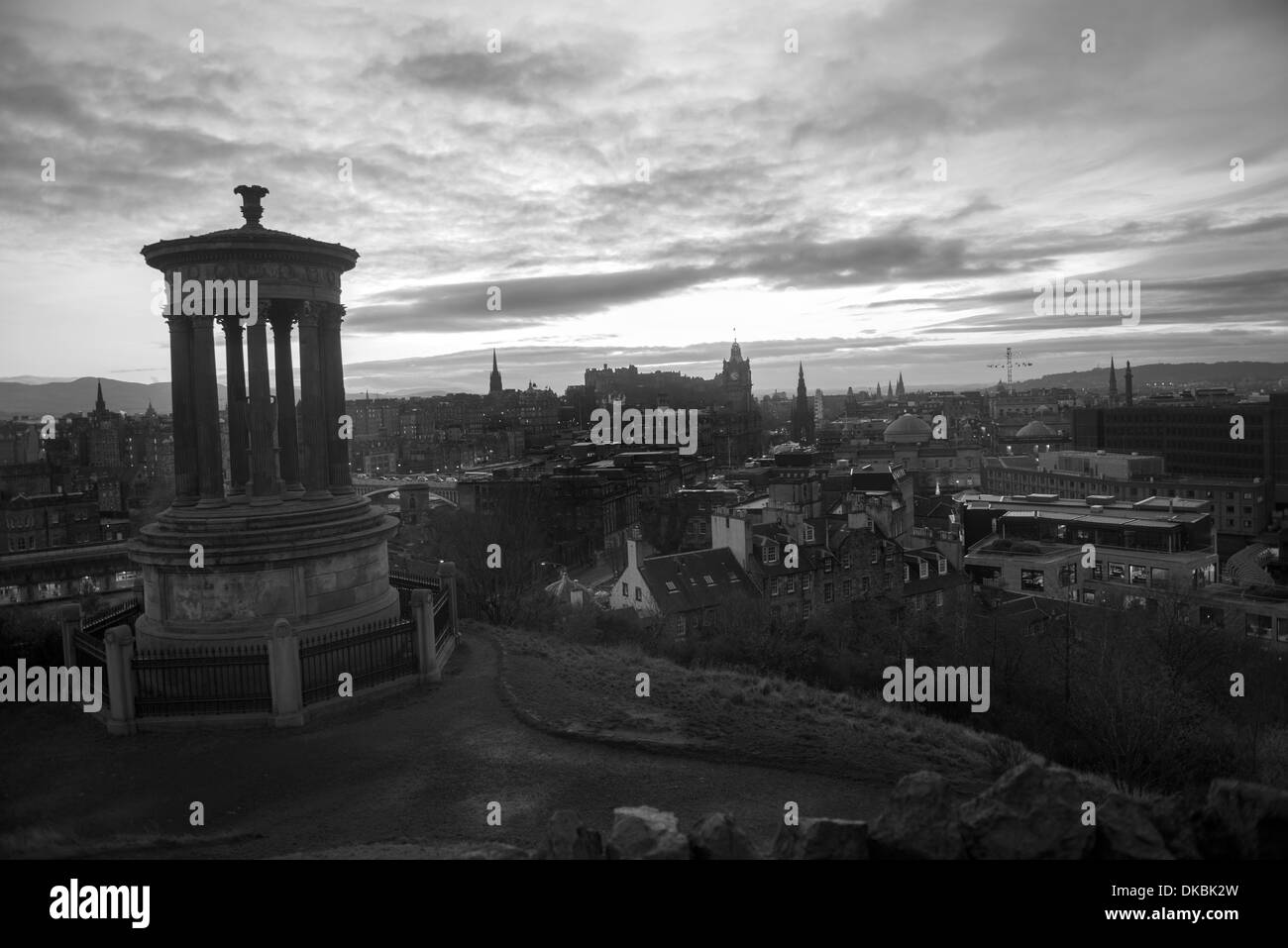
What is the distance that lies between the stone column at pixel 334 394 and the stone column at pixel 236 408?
1.60m

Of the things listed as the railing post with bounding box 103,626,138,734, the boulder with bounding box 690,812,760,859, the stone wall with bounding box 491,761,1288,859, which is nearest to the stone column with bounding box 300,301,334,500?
the railing post with bounding box 103,626,138,734

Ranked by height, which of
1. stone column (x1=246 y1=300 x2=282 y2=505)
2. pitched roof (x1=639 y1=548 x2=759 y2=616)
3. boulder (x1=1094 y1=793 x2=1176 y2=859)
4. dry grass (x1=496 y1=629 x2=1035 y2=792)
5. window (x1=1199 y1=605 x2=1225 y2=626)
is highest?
stone column (x1=246 y1=300 x2=282 y2=505)

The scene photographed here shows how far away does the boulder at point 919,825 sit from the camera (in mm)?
6172

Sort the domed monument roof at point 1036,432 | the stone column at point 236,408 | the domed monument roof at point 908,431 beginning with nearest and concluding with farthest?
the stone column at point 236,408 → the domed monument roof at point 908,431 → the domed monument roof at point 1036,432

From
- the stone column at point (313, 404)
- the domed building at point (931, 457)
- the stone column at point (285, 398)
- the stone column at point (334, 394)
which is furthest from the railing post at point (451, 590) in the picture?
the domed building at point (931, 457)

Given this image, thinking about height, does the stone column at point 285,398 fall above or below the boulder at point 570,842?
above

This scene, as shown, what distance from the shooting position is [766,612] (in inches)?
1388

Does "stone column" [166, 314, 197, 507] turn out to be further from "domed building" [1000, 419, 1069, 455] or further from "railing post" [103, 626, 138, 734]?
"domed building" [1000, 419, 1069, 455]

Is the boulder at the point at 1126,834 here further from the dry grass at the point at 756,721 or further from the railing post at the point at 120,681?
the railing post at the point at 120,681

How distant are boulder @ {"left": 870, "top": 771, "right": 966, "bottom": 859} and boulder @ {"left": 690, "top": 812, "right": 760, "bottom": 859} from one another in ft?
2.99

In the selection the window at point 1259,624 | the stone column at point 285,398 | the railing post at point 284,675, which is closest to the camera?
the railing post at point 284,675

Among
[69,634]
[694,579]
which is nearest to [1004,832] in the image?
[69,634]

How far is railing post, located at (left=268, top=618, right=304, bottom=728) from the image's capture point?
530 inches

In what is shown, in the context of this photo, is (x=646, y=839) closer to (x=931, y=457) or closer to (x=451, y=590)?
(x=451, y=590)
